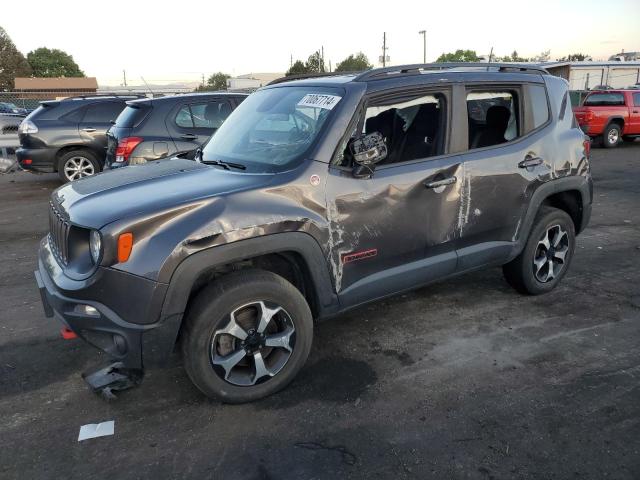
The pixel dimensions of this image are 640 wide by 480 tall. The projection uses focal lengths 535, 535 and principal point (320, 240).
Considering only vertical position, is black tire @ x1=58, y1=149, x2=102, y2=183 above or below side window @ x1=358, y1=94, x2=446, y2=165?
below

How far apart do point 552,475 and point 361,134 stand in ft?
7.23

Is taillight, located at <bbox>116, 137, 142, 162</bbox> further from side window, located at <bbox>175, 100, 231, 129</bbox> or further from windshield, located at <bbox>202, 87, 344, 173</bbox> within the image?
windshield, located at <bbox>202, 87, 344, 173</bbox>

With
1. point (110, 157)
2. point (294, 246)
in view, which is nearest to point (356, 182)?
point (294, 246)

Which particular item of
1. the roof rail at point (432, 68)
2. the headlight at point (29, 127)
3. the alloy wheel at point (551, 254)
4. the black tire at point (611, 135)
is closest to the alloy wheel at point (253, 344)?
the roof rail at point (432, 68)

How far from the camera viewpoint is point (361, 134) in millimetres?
3486

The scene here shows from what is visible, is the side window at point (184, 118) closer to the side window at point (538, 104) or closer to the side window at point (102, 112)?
the side window at point (102, 112)

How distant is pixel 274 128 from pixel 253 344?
1.54 m

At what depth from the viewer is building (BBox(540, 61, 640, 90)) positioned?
38.1m

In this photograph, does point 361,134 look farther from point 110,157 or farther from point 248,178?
point 110,157

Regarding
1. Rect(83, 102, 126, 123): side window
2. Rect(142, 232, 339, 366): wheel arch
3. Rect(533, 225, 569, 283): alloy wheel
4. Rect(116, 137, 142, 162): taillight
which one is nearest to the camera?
Rect(142, 232, 339, 366): wheel arch

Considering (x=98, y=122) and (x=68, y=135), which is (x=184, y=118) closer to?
(x=98, y=122)

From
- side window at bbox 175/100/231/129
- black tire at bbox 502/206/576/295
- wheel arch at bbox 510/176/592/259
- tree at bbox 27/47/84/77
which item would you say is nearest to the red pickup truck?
side window at bbox 175/100/231/129

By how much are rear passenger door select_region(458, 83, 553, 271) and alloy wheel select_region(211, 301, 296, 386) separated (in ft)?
5.00

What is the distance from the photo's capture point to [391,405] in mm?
3129
